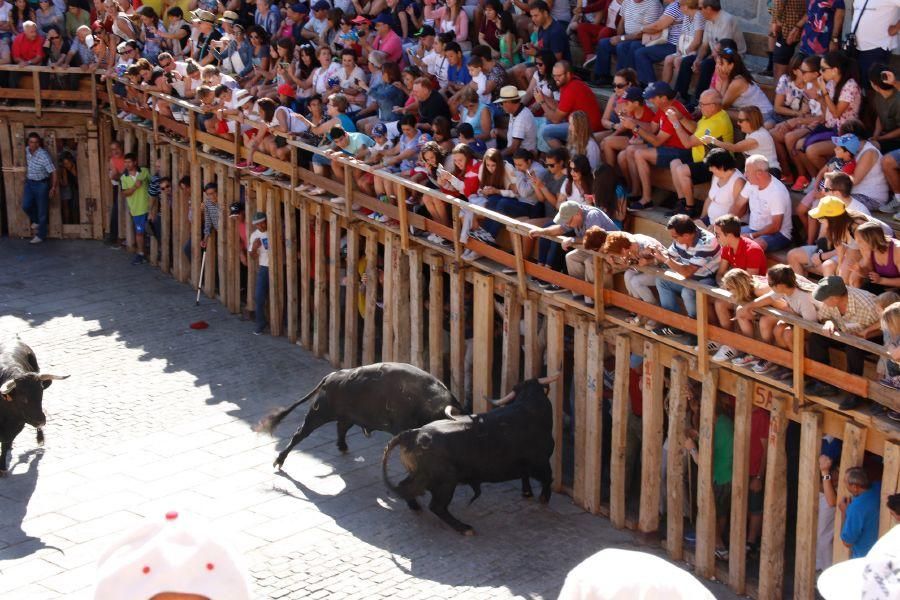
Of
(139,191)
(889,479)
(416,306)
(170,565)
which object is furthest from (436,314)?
(170,565)

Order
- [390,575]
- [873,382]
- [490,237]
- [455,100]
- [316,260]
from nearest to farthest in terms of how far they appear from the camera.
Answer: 1. [873,382]
2. [390,575]
3. [490,237]
4. [455,100]
5. [316,260]

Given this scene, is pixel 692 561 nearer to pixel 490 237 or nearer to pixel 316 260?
pixel 490 237

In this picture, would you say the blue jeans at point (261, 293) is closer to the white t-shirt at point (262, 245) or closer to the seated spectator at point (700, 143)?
the white t-shirt at point (262, 245)

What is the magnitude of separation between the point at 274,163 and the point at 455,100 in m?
3.04

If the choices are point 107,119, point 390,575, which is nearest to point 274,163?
point 107,119

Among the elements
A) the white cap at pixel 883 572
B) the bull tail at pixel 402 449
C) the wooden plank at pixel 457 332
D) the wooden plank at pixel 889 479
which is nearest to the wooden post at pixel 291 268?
the wooden plank at pixel 457 332

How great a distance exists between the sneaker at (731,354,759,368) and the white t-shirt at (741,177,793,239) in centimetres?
121

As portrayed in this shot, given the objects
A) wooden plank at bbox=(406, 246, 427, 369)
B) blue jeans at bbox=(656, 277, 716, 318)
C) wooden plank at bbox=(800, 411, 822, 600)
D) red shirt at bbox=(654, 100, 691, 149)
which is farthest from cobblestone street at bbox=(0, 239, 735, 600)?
red shirt at bbox=(654, 100, 691, 149)

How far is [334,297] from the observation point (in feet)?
56.5

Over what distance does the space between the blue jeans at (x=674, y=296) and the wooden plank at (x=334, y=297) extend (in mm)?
5905

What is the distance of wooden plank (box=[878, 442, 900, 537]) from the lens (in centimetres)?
984

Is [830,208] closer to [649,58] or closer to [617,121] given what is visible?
[617,121]

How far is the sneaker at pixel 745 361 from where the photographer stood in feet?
36.2

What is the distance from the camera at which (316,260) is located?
17.4 m
